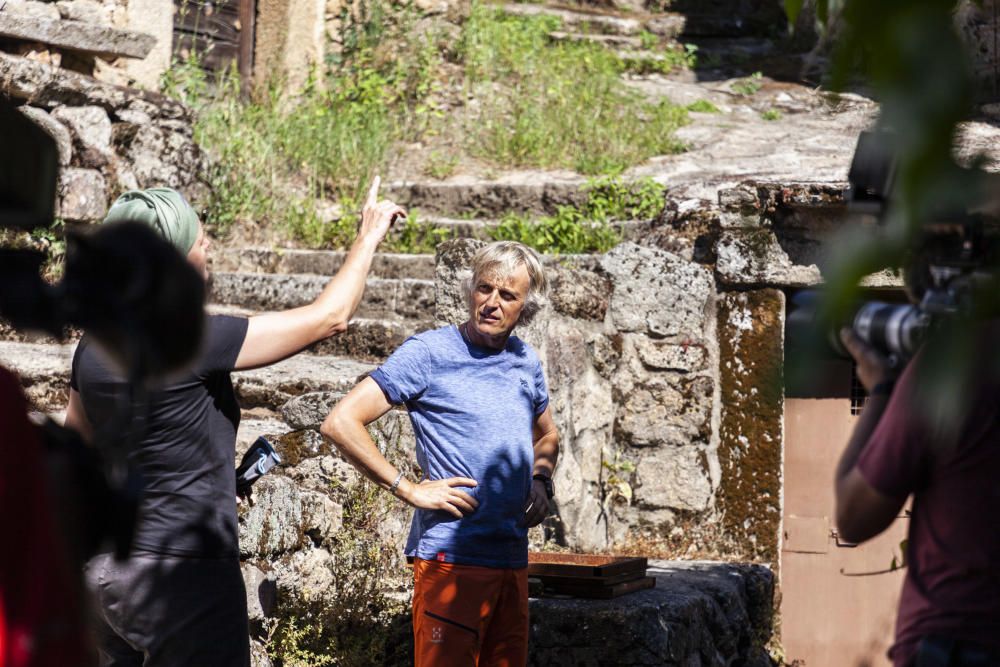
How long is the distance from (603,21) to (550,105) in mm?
2572

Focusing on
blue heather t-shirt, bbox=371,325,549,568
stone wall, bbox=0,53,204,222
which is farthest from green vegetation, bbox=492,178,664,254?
blue heather t-shirt, bbox=371,325,549,568

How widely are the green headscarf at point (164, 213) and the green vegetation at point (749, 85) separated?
7.37 metres

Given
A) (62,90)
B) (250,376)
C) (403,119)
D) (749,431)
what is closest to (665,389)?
(749,431)

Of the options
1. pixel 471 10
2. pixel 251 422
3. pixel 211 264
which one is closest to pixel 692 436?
pixel 251 422

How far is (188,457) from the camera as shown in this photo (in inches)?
108

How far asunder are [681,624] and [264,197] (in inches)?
150

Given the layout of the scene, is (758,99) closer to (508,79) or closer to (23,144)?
(508,79)

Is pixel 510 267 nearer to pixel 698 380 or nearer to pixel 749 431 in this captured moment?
pixel 698 380

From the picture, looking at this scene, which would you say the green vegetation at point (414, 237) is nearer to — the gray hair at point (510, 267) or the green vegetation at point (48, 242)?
the green vegetation at point (48, 242)

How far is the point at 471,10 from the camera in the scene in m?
9.62

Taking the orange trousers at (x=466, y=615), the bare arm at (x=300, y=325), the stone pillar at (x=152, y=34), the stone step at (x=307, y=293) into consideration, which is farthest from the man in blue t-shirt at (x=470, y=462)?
the stone pillar at (x=152, y=34)

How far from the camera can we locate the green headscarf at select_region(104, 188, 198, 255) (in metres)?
2.65

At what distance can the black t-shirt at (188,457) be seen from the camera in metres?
2.67

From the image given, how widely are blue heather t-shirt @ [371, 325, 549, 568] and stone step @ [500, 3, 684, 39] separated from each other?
732 centimetres
